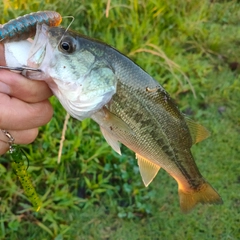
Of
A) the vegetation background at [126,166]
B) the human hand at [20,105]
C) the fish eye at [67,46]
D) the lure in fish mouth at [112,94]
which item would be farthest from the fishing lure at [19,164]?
the vegetation background at [126,166]

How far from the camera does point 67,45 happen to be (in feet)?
4.95

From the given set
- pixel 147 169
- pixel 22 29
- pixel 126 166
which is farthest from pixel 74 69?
pixel 126 166

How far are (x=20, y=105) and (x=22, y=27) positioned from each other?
365mm

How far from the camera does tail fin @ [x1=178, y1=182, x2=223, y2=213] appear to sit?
2.26 metres

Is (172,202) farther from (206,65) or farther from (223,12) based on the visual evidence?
(223,12)

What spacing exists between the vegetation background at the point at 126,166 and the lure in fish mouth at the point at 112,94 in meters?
1.01

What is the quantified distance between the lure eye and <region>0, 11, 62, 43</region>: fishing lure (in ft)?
0.32

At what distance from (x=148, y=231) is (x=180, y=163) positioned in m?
1.03

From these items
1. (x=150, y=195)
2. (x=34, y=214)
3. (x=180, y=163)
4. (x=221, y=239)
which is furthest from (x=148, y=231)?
(x=180, y=163)

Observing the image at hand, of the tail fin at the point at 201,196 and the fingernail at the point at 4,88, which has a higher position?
the fingernail at the point at 4,88

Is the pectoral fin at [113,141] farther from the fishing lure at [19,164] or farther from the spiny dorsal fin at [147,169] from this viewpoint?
the fishing lure at [19,164]

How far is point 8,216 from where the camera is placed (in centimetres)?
264

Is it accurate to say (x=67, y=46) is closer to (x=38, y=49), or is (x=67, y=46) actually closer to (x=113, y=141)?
(x=38, y=49)

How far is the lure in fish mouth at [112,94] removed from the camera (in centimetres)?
147
